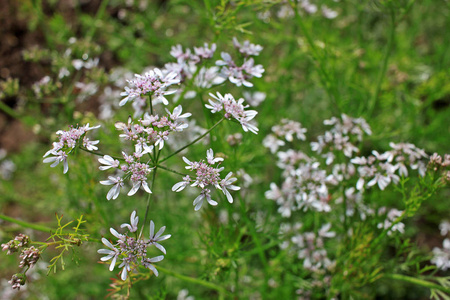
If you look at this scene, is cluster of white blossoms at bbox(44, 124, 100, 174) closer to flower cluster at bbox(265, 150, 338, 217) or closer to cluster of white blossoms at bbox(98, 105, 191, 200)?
cluster of white blossoms at bbox(98, 105, 191, 200)

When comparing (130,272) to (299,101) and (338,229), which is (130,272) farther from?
(299,101)

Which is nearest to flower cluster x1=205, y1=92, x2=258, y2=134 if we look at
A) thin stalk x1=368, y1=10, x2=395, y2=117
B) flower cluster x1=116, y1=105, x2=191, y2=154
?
flower cluster x1=116, y1=105, x2=191, y2=154

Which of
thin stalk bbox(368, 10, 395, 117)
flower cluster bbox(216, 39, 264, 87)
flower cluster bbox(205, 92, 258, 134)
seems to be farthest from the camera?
thin stalk bbox(368, 10, 395, 117)

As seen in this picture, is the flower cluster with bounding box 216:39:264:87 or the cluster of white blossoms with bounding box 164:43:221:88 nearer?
the flower cluster with bounding box 216:39:264:87

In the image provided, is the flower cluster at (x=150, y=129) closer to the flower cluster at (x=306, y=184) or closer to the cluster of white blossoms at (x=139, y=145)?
the cluster of white blossoms at (x=139, y=145)

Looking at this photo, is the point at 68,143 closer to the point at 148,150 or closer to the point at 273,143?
the point at 148,150

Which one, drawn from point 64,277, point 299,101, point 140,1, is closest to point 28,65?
point 140,1

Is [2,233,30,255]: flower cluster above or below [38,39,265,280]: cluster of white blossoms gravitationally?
below

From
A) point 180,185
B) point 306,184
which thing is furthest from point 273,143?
point 180,185

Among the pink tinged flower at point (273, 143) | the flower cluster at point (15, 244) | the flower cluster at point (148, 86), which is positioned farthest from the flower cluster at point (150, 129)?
the pink tinged flower at point (273, 143)
